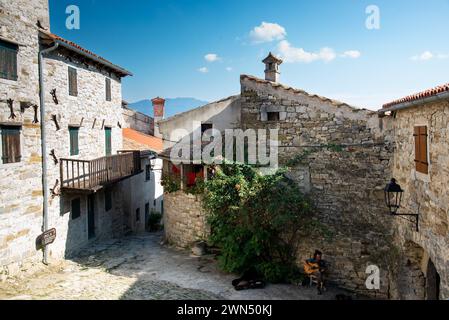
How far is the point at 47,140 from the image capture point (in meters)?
11.6

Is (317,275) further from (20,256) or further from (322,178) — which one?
(20,256)

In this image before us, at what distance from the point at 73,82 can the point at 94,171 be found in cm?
357

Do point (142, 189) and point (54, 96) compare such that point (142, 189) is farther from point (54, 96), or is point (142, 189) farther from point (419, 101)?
point (419, 101)

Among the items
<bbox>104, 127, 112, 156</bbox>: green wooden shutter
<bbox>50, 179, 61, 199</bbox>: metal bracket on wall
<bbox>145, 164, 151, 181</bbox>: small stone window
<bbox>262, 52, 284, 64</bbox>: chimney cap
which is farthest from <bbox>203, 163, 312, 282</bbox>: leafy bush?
<bbox>145, 164, 151, 181</bbox>: small stone window

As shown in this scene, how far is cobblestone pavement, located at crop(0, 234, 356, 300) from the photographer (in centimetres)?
930

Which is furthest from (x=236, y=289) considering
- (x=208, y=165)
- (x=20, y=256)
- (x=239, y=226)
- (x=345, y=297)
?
(x=20, y=256)

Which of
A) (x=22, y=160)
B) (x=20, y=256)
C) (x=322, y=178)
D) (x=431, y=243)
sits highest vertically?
(x=22, y=160)

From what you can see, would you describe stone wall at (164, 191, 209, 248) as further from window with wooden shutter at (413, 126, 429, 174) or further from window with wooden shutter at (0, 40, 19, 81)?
window with wooden shutter at (413, 126, 429, 174)

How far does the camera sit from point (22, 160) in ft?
34.6

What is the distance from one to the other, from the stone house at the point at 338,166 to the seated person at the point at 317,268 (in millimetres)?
688

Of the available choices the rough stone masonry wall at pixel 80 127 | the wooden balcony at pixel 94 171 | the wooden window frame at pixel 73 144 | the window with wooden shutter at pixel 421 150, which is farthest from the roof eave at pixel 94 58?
the window with wooden shutter at pixel 421 150

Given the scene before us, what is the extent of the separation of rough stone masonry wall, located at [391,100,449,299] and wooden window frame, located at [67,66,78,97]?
11.5 meters

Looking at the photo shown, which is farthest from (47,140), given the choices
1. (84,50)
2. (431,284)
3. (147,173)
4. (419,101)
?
(431,284)

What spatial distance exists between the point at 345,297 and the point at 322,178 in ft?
12.0
